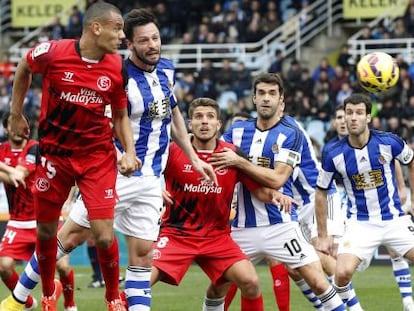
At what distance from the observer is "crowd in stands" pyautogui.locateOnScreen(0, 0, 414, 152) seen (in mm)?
22719

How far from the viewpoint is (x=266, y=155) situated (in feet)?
32.6

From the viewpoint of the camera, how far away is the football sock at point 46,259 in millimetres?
8844

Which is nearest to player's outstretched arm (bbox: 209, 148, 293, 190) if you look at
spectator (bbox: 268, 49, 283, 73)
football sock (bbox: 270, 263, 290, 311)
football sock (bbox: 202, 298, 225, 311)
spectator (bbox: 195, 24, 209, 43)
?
football sock (bbox: 202, 298, 225, 311)

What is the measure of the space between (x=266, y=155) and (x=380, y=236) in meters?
2.13

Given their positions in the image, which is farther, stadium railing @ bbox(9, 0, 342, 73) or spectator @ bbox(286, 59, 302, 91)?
stadium railing @ bbox(9, 0, 342, 73)

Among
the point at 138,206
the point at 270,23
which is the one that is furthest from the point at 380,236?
the point at 270,23

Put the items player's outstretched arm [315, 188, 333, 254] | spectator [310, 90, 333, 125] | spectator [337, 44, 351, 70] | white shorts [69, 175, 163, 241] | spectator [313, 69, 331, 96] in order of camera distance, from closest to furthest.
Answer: white shorts [69, 175, 163, 241] → player's outstretched arm [315, 188, 333, 254] → spectator [310, 90, 333, 125] → spectator [313, 69, 331, 96] → spectator [337, 44, 351, 70]

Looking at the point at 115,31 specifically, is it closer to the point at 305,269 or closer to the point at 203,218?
the point at 203,218

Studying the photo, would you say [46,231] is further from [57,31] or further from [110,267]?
[57,31]

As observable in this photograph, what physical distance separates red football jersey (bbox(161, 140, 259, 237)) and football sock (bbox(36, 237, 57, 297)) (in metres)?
1.18

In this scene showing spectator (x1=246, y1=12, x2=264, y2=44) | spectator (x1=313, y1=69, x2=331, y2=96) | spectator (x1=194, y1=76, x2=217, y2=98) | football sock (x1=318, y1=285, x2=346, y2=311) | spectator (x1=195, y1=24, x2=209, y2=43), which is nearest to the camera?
football sock (x1=318, y1=285, x2=346, y2=311)

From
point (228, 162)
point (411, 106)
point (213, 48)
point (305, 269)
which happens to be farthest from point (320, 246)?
point (213, 48)

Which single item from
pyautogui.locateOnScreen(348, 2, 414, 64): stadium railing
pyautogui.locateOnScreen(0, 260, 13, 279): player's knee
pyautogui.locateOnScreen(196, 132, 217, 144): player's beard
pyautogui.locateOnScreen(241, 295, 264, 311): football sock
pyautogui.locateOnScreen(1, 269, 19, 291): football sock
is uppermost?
pyautogui.locateOnScreen(348, 2, 414, 64): stadium railing

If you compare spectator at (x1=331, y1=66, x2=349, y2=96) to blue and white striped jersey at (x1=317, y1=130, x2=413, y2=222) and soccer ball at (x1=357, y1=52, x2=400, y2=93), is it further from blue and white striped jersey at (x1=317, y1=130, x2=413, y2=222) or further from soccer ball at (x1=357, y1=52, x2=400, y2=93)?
blue and white striped jersey at (x1=317, y1=130, x2=413, y2=222)
